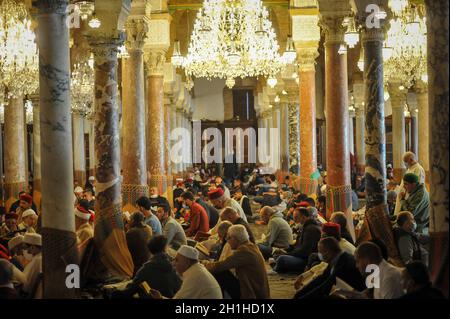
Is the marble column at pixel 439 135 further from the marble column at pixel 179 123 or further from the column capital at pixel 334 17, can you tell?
the marble column at pixel 179 123

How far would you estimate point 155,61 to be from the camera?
585 inches

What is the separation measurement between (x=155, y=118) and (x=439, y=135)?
32.1 ft

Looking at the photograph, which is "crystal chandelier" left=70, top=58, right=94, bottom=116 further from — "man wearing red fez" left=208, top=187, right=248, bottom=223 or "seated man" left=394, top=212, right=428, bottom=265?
"seated man" left=394, top=212, right=428, bottom=265

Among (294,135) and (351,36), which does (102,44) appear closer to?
(351,36)

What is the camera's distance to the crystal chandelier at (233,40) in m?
13.7

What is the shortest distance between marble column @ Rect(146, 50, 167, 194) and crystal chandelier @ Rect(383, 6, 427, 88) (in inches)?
180

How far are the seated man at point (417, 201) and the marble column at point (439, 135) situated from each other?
11.9ft

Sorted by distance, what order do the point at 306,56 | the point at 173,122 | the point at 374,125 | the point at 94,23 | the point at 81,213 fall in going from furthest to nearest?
the point at 173,122 → the point at 306,56 → the point at 94,23 → the point at 374,125 → the point at 81,213

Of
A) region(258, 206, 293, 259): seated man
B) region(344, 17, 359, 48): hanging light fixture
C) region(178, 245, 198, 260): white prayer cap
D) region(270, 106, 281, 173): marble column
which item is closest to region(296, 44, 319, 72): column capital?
region(344, 17, 359, 48): hanging light fixture

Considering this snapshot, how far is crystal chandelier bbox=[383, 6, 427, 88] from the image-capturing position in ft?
42.8

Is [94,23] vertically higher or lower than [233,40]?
lower

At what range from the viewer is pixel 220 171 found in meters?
32.2

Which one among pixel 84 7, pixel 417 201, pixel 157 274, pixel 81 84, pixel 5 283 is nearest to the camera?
pixel 5 283

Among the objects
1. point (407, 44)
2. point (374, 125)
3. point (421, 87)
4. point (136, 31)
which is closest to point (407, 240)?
point (374, 125)
